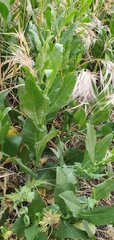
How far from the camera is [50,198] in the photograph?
101cm

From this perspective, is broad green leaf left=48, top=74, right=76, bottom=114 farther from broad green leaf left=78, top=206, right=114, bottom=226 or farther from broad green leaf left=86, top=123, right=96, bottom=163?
broad green leaf left=78, top=206, right=114, bottom=226

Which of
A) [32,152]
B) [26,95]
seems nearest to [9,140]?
[32,152]

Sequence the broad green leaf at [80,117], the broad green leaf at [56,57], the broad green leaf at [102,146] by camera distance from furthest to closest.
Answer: the broad green leaf at [80,117] < the broad green leaf at [102,146] < the broad green leaf at [56,57]

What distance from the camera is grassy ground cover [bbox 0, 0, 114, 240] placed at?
845mm

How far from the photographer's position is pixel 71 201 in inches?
33.2

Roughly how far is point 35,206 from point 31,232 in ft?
0.23

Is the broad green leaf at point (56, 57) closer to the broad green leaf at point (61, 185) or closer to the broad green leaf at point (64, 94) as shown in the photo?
the broad green leaf at point (64, 94)

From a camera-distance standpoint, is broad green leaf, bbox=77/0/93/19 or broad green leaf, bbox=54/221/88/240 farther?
broad green leaf, bbox=77/0/93/19

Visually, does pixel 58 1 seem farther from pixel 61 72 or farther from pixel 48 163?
pixel 48 163

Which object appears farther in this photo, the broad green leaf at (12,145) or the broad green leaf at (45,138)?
the broad green leaf at (12,145)

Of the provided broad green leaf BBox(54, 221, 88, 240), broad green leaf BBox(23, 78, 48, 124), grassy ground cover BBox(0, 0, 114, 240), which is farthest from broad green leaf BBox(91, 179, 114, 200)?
broad green leaf BBox(23, 78, 48, 124)

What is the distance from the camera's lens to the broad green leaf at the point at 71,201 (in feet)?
2.68

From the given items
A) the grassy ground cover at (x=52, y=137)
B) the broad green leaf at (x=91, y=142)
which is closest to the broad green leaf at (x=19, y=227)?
the grassy ground cover at (x=52, y=137)

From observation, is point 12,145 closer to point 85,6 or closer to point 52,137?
point 52,137
